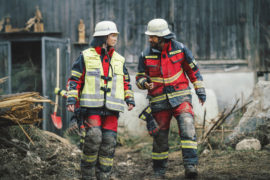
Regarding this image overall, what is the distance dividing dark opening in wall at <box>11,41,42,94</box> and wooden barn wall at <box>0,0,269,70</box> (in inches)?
43.8

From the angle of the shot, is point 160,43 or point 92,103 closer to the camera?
point 92,103

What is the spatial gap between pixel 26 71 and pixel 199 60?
454cm

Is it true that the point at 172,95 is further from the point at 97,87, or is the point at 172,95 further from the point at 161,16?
the point at 161,16

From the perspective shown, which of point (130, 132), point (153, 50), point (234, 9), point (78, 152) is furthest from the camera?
point (234, 9)

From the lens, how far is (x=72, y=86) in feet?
12.6

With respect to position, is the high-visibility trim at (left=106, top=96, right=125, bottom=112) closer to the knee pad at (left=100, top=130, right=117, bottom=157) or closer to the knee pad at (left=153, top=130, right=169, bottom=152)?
the knee pad at (left=100, top=130, right=117, bottom=157)

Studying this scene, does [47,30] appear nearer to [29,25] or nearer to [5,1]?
[29,25]

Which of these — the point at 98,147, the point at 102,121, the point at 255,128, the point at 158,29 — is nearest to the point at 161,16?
the point at 255,128

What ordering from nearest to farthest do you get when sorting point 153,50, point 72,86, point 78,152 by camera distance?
point 72,86 < point 153,50 < point 78,152

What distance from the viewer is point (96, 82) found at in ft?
12.8

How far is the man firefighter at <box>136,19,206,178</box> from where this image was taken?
13.8 feet

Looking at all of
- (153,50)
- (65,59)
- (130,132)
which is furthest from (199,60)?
(153,50)

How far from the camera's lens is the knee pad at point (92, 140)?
3.76 m

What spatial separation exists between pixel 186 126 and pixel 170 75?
0.69 metres
